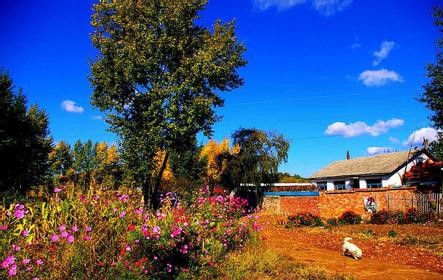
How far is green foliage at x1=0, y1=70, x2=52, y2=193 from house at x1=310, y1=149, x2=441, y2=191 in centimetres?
3257

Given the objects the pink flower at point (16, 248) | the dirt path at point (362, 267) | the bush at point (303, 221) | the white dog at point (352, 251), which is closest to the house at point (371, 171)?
the bush at point (303, 221)

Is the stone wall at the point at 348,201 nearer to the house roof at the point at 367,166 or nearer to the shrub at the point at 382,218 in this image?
the shrub at the point at 382,218

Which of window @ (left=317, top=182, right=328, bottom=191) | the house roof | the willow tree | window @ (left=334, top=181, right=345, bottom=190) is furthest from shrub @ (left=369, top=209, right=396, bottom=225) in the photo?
window @ (left=317, top=182, right=328, bottom=191)

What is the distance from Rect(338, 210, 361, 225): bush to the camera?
2419 centimetres

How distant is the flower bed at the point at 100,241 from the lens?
5.89 m

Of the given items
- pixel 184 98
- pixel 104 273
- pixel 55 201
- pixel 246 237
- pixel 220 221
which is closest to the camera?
pixel 104 273

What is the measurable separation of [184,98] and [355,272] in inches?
727

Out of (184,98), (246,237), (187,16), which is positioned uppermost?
(187,16)

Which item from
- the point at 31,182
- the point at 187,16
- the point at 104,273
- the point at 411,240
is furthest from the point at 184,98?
the point at 104,273

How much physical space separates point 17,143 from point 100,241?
17.6 metres

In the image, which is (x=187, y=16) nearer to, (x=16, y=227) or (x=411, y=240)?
(x=411, y=240)

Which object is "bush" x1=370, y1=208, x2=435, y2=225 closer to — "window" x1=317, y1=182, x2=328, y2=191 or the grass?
the grass

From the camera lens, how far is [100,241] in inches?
269

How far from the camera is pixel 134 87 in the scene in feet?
86.3
